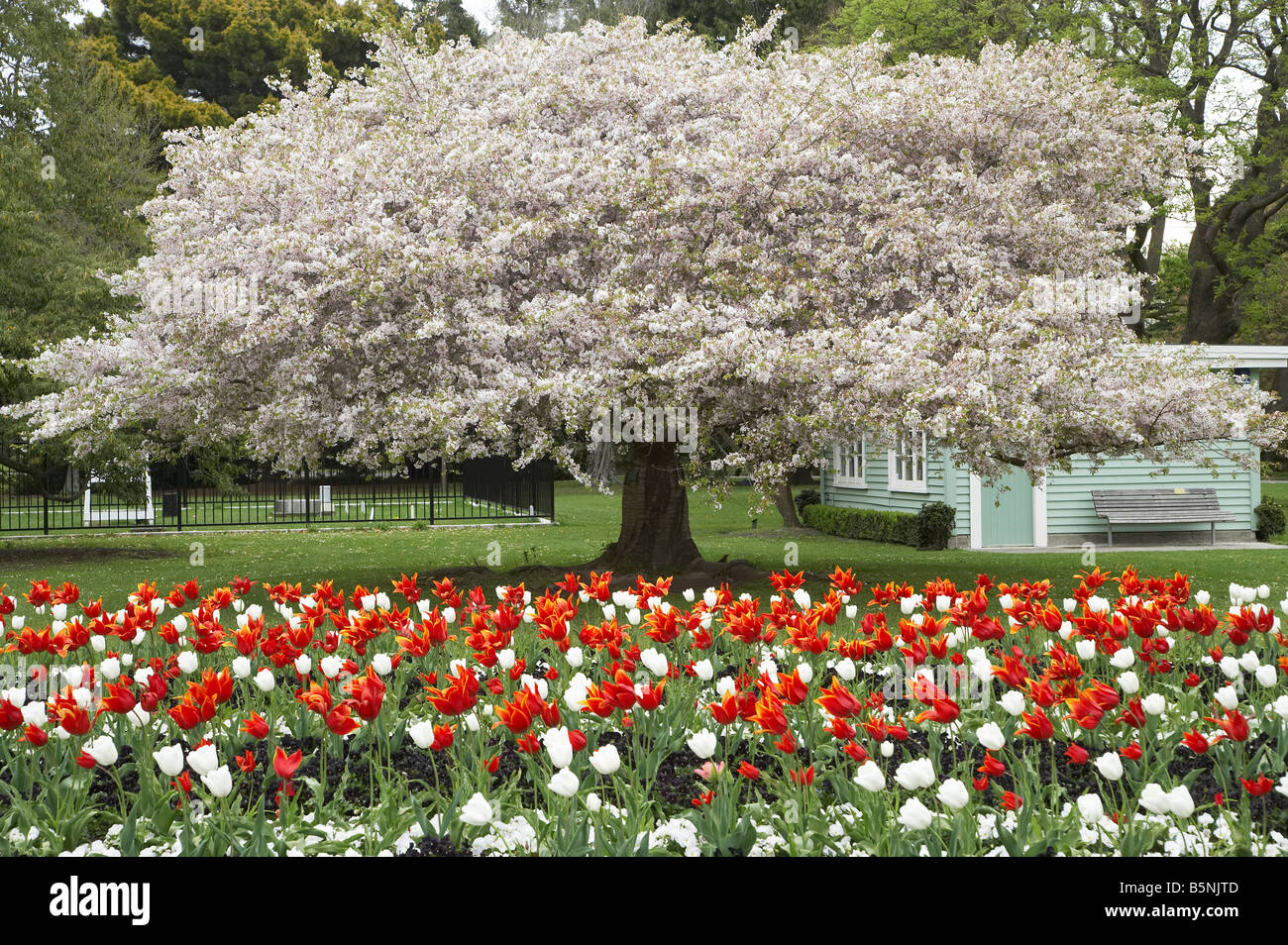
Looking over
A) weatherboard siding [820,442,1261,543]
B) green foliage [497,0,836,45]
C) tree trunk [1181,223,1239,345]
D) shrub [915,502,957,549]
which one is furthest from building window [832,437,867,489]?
green foliage [497,0,836,45]

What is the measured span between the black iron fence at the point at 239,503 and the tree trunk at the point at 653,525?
6.80 meters

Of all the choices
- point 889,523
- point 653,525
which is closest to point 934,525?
point 889,523

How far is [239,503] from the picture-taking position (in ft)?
90.0

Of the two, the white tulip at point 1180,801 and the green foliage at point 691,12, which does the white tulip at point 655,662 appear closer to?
the white tulip at point 1180,801

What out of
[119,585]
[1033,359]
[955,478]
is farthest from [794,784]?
[955,478]

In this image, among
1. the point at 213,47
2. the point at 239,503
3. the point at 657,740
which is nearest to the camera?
the point at 657,740

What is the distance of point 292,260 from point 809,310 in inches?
182

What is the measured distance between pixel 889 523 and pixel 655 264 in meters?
9.25

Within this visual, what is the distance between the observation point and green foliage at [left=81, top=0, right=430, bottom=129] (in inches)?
1582

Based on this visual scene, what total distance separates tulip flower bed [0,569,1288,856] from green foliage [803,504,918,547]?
12229 mm

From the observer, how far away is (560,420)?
10203mm

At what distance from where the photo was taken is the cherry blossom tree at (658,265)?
9570mm

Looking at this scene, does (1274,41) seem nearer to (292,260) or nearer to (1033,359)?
(1033,359)

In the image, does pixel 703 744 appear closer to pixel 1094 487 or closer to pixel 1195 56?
pixel 1094 487
